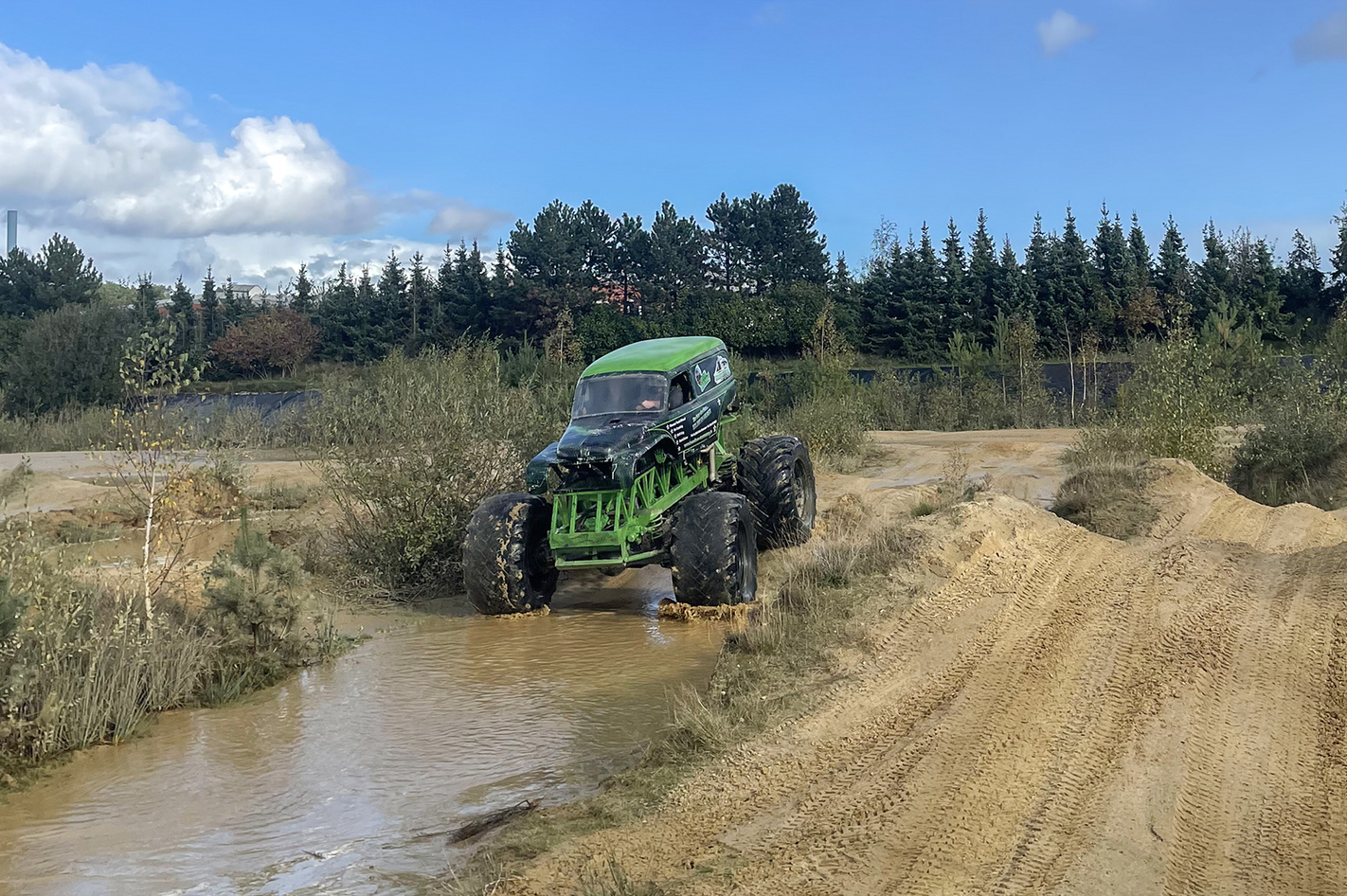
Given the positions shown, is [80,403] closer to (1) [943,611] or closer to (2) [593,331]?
(2) [593,331]

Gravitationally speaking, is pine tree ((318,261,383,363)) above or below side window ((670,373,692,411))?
above

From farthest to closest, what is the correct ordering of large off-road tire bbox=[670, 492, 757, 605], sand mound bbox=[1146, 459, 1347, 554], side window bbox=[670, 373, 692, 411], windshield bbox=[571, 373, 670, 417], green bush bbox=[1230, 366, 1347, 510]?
green bush bbox=[1230, 366, 1347, 510], side window bbox=[670, 373, 692, 411], windshield bbox=[571, 373, 670, 417], sand mound bbox=[1146, 459, 1347, 554], large off-road tire bbox=[670, 492, 757, 605]

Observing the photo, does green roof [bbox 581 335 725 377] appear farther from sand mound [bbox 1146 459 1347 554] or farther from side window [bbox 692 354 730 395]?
sand mound [bbox 1146 459 1347 554]

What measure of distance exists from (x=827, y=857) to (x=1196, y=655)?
292cm

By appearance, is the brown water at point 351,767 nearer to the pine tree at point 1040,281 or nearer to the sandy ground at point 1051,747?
the sandy ground at point 1051,747

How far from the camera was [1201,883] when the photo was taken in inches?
157

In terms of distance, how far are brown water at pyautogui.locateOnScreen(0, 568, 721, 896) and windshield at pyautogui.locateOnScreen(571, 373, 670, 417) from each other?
1.93 meters

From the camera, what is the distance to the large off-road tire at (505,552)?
32.1 ft

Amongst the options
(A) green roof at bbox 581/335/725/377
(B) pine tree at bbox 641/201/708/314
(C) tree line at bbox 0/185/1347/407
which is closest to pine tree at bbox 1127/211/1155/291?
(C) tree line at bbox 0/185/1347/407

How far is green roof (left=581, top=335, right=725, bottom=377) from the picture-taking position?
403 inches

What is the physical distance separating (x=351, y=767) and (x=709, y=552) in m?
3.62

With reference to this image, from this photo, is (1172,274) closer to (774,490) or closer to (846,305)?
(846,305)

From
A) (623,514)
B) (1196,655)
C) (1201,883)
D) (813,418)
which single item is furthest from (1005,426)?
(1201,883)

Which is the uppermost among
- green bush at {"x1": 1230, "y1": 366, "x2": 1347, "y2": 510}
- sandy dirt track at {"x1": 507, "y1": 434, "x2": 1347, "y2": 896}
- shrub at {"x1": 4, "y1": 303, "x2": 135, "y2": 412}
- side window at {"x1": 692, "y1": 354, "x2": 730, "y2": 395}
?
shrub at {"x1": 4, "y1": 303, "x2": 135, "y2": 412}
